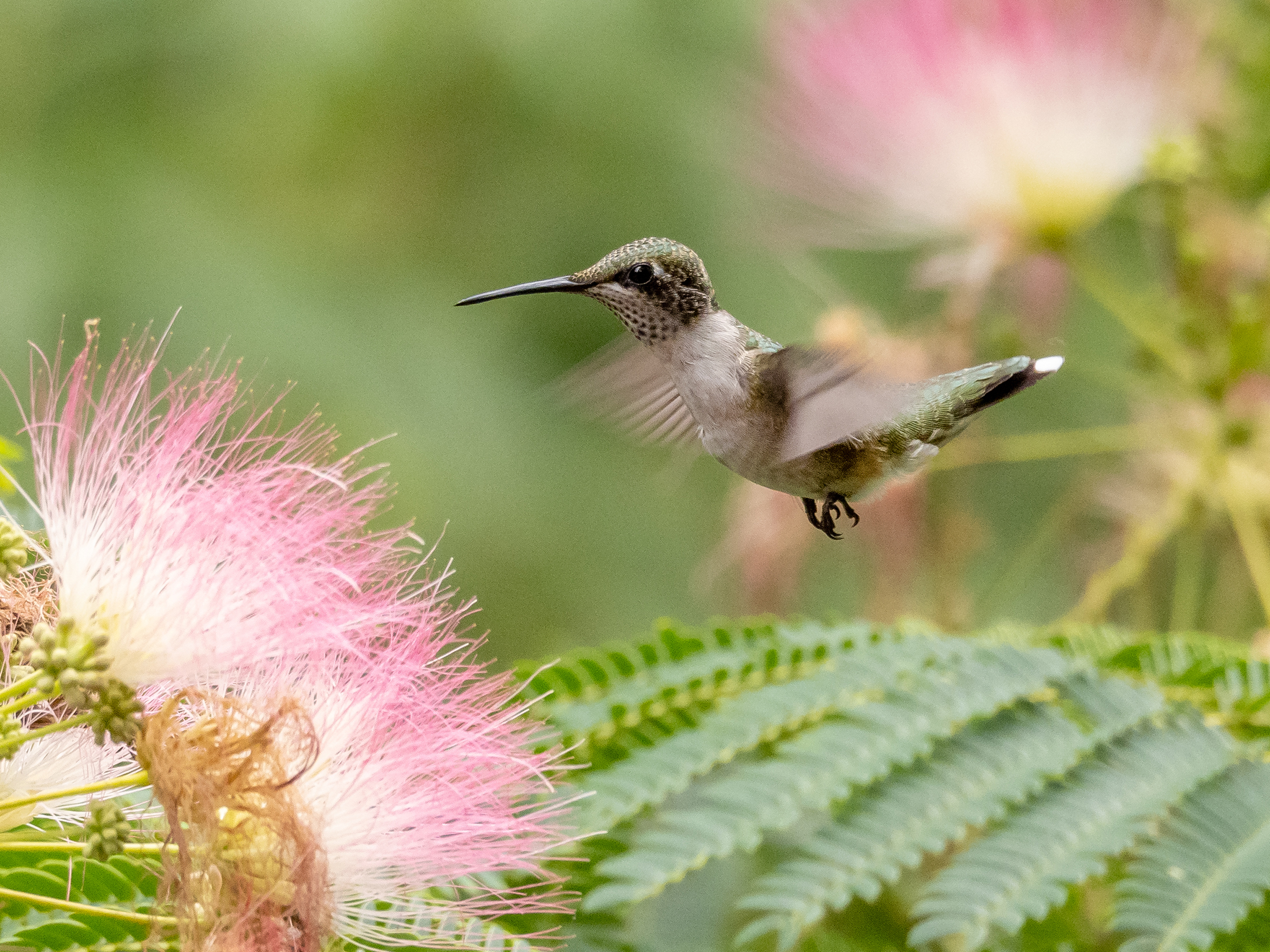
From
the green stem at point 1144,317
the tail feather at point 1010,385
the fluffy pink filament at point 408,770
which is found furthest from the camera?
the green stem at point 1144,317

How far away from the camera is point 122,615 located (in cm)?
140

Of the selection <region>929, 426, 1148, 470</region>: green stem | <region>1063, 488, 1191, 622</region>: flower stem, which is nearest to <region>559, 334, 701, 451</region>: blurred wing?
<region>929, 426, 1148, 470</region>: green stem

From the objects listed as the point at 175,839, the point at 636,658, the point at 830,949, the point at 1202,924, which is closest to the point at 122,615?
the point at 175,839

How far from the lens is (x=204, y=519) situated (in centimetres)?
148

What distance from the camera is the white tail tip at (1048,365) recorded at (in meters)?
1.88

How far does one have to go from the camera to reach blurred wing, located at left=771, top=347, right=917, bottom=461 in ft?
5.52

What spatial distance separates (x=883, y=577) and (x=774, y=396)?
174 centimetres

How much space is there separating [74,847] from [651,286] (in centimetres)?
87

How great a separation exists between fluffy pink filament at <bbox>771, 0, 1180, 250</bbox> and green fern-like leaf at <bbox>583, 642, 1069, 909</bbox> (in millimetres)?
1158

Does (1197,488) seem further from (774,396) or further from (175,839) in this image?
(175,839)

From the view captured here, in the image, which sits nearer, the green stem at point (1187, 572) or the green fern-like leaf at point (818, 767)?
the green fern-like leaf at point (818, 767)

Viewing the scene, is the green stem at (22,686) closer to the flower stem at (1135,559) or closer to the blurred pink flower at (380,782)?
the blurred pink flower at (380,782)

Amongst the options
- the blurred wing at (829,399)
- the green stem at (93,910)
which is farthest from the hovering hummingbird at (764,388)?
the green stem at (93,910)

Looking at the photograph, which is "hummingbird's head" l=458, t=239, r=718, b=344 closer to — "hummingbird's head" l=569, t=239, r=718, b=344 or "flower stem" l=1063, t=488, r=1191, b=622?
"hummingbird's head" l=569, t=239, r=718, b=344
